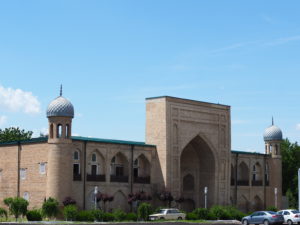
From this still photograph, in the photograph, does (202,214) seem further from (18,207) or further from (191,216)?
(18,207)

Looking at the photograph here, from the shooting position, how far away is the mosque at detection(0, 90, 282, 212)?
47.3 m

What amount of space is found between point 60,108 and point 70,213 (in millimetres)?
8345

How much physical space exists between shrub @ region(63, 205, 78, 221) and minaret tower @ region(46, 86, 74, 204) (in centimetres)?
152

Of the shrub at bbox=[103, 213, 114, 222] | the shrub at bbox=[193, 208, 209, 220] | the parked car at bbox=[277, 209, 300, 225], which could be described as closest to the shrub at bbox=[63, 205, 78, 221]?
the shrub at bbox=[103, 213, 114, 222]

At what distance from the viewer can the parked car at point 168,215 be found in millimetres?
48281

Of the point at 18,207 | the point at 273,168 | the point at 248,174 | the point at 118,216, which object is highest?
the point at 273,168

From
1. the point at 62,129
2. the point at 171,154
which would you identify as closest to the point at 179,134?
the point at 171,154

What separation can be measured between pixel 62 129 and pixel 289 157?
39.3 meters

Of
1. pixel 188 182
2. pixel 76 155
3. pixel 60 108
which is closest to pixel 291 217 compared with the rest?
pixel 188 182

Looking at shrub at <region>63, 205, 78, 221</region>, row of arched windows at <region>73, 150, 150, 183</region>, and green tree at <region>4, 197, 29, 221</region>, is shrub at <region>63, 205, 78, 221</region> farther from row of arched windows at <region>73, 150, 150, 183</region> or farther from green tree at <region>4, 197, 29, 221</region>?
row of arched windows at <region>73, 150, 150, 183</region>

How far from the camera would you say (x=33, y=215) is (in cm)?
4406

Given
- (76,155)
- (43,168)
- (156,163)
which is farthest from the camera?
(156,163)

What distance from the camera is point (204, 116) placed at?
191 ft

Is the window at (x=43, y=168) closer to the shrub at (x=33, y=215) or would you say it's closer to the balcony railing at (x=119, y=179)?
the shrub at (x=33, y=215)
